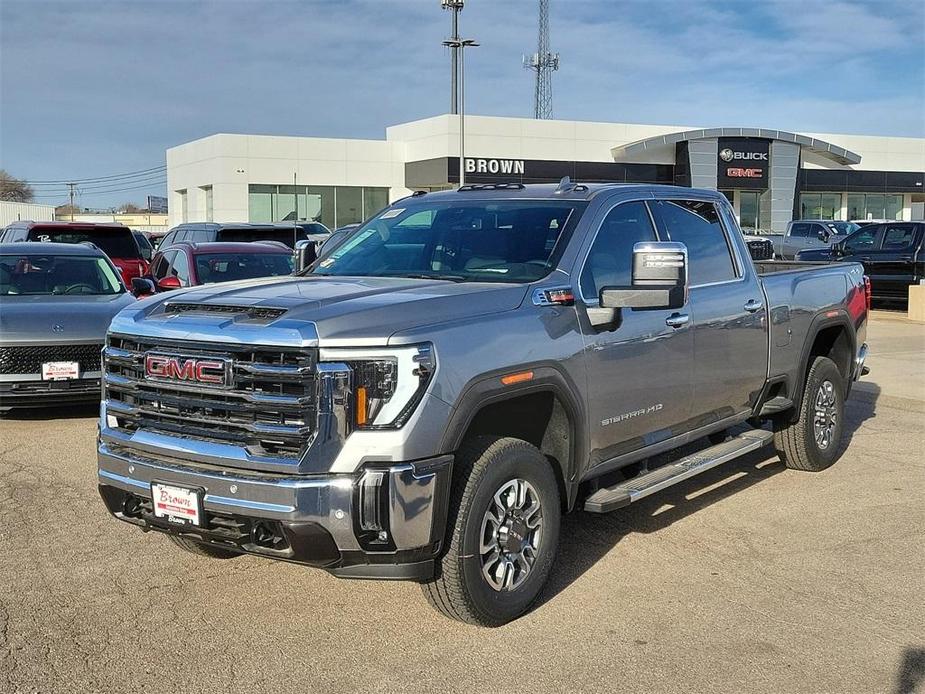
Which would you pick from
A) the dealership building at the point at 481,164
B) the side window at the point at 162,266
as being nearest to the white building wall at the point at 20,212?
the dealership building at the point at 481,164

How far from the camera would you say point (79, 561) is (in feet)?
17.4

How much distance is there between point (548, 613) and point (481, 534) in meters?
0.68

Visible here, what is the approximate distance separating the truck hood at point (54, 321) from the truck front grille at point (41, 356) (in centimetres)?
6

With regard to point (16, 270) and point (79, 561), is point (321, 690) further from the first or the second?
point (16, 270)

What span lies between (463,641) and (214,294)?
194 cm

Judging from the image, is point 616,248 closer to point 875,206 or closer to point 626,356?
point 626,356

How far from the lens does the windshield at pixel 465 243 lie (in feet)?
16.8

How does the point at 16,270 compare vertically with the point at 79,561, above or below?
above

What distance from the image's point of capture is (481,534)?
4250mm

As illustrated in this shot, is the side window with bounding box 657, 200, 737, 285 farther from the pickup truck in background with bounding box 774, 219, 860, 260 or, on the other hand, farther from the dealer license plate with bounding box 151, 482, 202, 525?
the pickup truck in background with bounding box 774, 219, 860, 260

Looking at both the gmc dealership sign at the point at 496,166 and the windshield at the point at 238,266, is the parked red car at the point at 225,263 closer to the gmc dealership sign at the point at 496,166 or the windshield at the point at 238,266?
the windshield at the point at 238,266


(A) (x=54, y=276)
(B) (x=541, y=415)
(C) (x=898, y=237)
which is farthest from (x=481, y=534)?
(C) (x=898, y=237)

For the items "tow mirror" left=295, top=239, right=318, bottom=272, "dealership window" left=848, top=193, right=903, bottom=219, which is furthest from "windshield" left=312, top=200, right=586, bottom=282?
"dealership window" left=848, top=193, right=903, bottom=219

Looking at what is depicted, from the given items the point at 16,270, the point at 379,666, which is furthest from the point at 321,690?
the point at 16,270
